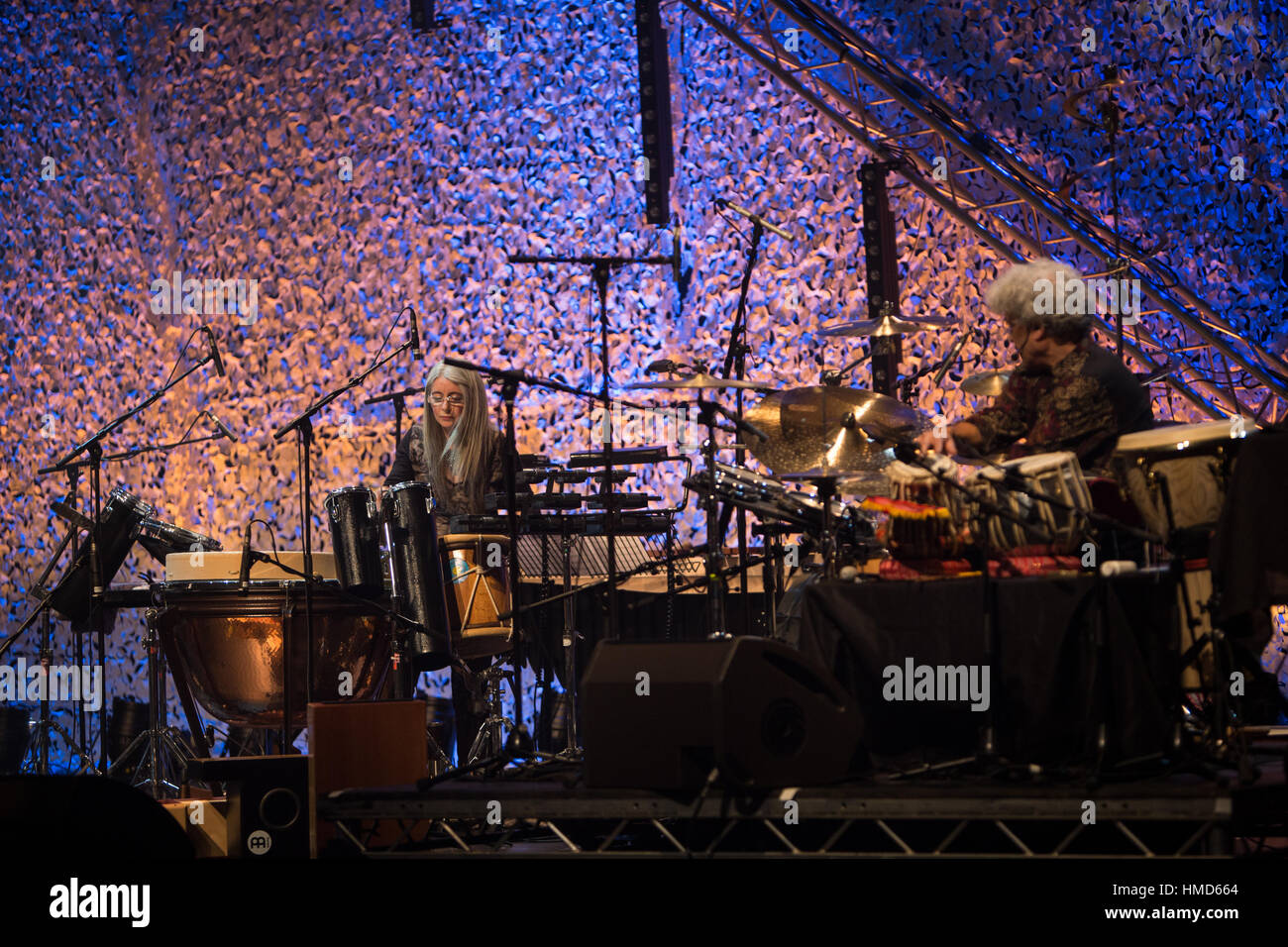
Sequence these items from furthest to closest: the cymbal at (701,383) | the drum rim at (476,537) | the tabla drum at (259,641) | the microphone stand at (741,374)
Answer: the drum rim at (476,537) < the tabla drum at (259,641) < the microphone stand at (741,374) < the cymbal at (701,383)

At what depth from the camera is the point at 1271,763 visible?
3.61 meters

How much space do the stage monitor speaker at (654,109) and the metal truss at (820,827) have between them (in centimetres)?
416

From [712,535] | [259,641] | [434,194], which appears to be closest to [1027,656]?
[712,535]

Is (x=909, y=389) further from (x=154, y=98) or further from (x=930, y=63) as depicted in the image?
(x=154, y=98)

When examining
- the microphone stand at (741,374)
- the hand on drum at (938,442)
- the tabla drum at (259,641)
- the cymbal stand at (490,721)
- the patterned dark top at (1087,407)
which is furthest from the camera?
the cymbal stand at (490,721)

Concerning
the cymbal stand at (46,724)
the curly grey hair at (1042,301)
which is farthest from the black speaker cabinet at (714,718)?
the cymbal stand at (46,724)

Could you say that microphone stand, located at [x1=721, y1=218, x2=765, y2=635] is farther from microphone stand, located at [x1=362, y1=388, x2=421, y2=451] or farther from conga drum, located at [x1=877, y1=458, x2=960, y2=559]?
microphone stand, located at [x1=362, y1=388, x2=421, y2=451]

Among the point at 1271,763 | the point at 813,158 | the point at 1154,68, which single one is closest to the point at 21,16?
the point at 813,158

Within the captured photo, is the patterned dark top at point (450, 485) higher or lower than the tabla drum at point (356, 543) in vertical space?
higher

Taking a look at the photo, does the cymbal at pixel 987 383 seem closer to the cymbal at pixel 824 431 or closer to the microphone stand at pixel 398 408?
the cymbal at pixel 824 431

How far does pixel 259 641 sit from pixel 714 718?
8.33 ft

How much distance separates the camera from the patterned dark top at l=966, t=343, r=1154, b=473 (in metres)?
4.17

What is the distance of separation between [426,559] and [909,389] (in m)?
2.66

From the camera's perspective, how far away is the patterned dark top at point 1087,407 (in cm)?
417
